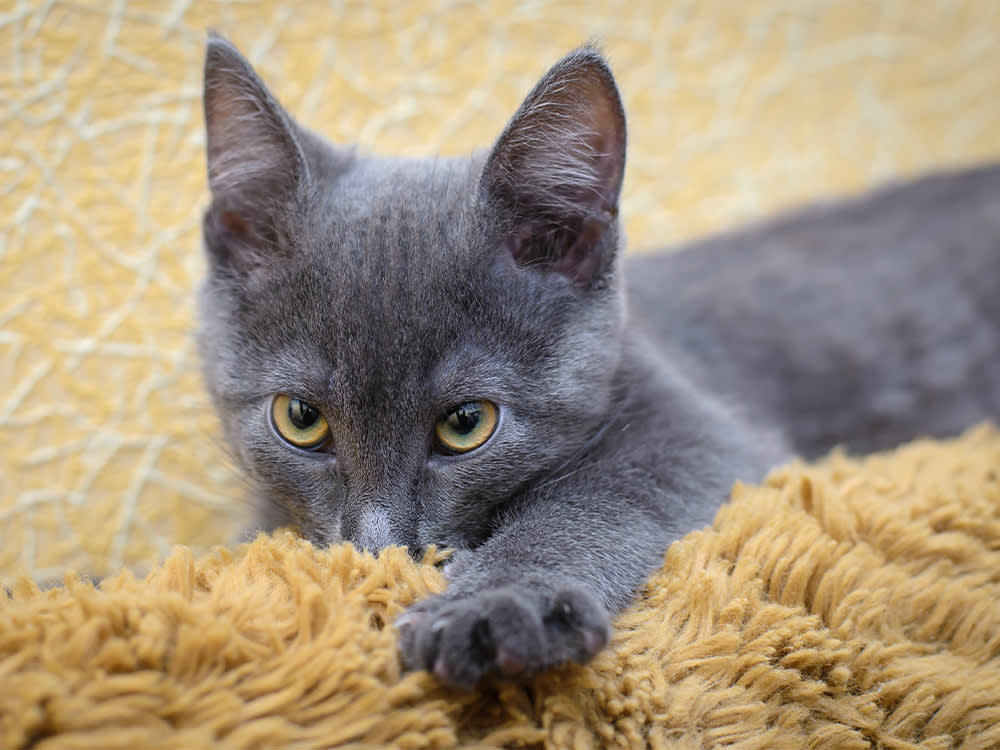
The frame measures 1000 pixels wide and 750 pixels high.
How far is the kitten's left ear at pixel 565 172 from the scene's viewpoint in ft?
3.44

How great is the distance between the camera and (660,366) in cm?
138

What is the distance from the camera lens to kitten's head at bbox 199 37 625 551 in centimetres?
99

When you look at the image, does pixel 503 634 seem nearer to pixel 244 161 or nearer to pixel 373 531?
pixel 373 531

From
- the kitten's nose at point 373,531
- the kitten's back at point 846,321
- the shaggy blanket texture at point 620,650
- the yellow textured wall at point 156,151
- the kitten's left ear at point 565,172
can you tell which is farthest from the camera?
the kitten's back at point 846,321

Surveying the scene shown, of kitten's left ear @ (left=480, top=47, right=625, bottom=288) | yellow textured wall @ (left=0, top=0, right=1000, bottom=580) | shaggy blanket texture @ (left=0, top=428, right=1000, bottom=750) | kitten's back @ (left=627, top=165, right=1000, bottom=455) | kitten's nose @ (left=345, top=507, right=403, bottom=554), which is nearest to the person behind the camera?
shaggy blanket texture @ (left=0, top=428, right=1000, bottom=750)

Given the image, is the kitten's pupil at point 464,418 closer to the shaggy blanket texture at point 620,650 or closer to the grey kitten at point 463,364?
the grey kitten at point 463,364

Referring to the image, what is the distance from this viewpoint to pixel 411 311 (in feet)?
3.31

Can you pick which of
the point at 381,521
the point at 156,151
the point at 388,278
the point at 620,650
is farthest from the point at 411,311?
the point at 156,151

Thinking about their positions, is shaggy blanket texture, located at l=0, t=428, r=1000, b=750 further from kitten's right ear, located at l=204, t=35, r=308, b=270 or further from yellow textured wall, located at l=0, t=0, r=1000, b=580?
yellow textured wall, located at l=0, t=0, r=1000, b=580

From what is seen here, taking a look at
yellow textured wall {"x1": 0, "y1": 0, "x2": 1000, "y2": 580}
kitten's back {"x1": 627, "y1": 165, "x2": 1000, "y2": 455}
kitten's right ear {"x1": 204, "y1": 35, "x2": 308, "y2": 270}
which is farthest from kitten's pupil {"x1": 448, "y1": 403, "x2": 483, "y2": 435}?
kitten's back {"x1": 627, "y1": 165, "x2": 1000, "y2": 455}

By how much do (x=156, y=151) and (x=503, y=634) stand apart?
3.81 feet

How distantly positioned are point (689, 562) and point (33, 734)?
0.69 m

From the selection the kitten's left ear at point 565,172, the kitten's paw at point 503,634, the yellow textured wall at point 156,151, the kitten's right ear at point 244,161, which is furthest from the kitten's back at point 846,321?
the kitten's paw at point 503,634

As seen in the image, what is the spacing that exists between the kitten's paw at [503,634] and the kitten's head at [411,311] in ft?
0.74
